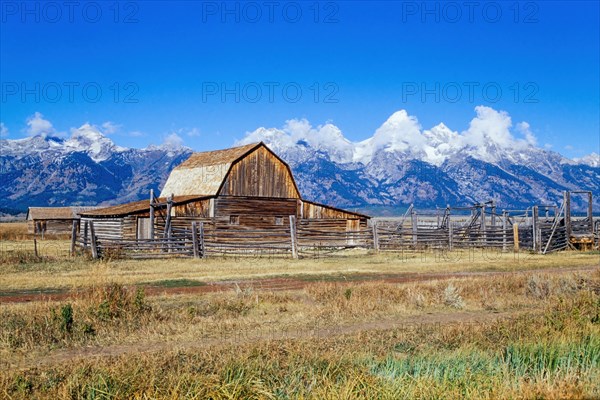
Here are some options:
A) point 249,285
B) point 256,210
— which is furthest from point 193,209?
point 249,285

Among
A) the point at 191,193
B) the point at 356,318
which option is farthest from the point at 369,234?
the point at 356,318

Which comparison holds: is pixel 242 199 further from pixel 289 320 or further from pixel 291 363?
pixel 291 363

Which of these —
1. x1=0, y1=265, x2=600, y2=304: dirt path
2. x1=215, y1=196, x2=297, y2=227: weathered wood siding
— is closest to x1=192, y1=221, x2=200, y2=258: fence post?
x1=0, y1=265, x2=600, y2=304: dirt path

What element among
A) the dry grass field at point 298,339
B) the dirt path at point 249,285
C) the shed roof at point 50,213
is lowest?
A: the dirt path at point 249,285

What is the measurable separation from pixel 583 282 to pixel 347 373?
11954mm

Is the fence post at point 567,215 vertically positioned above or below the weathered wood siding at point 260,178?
below

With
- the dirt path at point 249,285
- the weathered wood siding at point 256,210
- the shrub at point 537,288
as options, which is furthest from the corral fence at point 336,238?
the shrub at point 537,288

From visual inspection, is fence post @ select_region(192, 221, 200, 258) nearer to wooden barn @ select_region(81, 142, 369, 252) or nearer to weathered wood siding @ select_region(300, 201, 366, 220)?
wooden barn @ select_region(81, 142, 369, 252)

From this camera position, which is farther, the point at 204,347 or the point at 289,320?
the point at 289,320

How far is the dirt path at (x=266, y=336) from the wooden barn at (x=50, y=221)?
6419cm

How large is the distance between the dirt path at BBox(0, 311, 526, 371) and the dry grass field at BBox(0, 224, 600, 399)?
0.12ft

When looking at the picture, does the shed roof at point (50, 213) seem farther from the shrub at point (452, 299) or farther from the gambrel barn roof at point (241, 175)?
the shrub at point (452, 299)

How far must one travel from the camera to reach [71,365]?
859cm

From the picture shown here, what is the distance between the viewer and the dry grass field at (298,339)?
7.14 meters
